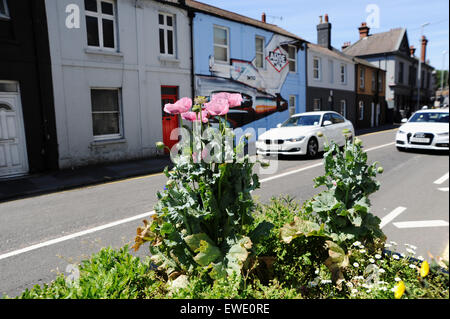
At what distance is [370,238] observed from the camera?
2.94 meters

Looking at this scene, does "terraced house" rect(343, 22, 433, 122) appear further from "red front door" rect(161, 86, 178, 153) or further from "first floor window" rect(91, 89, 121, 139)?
"first floor window" rect(91, 89, 121, 139)

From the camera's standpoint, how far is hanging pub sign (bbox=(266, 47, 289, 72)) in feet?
64.4

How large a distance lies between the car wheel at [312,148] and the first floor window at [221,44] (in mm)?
6879

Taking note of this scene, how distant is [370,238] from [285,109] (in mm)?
18732

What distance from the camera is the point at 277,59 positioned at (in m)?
20.2

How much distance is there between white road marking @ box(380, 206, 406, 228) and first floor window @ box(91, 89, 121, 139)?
9.83 meters

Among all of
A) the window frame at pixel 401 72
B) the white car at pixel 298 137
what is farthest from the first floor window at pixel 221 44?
the window frame at pixel 401 72

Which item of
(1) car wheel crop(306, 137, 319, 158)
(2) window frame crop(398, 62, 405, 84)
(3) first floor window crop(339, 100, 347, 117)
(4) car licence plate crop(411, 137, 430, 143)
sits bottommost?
(1) car wheel crop(306, 137, 319, 158)

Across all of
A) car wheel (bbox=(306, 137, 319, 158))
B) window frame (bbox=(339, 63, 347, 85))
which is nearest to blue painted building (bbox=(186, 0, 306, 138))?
car wheel (bbox=(306, 137, 319, 158))

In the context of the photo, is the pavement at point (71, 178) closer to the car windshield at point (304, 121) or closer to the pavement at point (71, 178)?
the pavement at point (71, 178)

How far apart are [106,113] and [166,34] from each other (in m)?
4.35

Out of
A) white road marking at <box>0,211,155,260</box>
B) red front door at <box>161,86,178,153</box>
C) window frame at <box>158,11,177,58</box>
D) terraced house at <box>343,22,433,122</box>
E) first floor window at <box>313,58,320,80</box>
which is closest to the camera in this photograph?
white road marking at <box>0,211,155,260</box>

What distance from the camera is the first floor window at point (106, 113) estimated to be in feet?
38.6
